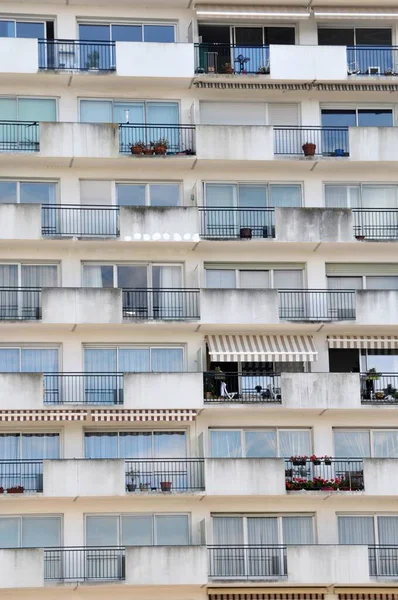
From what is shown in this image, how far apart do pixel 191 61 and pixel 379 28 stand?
6.85 metres

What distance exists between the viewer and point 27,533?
66062 millimetres

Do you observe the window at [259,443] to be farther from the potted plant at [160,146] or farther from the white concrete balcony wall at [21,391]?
the potted plant at [160,146]

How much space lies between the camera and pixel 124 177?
2736 inches

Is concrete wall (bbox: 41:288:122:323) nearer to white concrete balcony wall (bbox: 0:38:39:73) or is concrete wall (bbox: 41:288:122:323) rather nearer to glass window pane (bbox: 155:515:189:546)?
glass window pane (bbox: 155:515:189:546)

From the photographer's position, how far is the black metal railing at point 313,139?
230 feet

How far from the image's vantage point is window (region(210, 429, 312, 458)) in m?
67.6

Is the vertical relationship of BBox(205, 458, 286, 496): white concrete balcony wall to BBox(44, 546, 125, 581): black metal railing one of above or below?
above

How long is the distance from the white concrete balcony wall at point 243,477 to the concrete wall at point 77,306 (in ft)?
17.7

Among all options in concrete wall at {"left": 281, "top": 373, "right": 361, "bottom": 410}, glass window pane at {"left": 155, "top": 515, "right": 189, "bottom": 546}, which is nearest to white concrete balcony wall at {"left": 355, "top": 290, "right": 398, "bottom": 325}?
concrete wall at {"left": 281, "top": 373, "right": 361, "bottom": 410}

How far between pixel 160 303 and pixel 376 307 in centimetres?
665

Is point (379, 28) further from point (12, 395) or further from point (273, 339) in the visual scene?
point (12, 395)

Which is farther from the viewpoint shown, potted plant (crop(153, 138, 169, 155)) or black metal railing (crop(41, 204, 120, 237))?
potted plant (crop(153, 138, 169, 155))

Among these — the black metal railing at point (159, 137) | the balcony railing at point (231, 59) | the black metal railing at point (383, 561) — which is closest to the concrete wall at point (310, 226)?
the black metal railing at point (159, 137)

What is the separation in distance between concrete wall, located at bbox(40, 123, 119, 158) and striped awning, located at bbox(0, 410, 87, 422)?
8055mm
